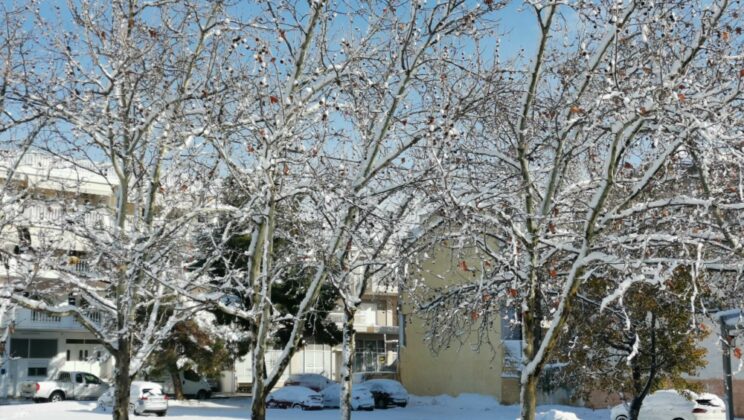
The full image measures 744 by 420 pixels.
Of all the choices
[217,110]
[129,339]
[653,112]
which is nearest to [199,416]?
[129,339]

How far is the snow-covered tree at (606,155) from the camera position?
9641 millimetres

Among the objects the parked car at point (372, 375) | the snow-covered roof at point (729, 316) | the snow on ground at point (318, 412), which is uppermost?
the snow-covered roof at point (729, 316)

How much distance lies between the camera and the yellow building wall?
34991 millimetres

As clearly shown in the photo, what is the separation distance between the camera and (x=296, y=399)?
117 feet

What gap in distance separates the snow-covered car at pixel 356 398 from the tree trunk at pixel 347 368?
19.0m

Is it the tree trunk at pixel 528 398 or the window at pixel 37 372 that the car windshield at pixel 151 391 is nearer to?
the window at pixel 37 372

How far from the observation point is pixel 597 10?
10.8 m

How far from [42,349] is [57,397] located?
6940 mm

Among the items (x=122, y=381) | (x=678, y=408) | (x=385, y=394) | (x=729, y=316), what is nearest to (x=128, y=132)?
(x=122, y=381)

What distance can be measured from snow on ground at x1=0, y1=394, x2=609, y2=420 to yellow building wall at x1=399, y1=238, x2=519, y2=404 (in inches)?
22.4

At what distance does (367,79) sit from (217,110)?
7.67 ft

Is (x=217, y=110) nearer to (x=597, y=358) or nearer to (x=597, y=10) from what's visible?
(x=597, y=10)

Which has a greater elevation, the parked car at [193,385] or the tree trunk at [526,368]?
the tree trunk at [526,368]

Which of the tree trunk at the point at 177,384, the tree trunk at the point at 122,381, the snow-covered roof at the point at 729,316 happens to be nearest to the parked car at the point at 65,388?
the tree trunk at the point at 177,384
